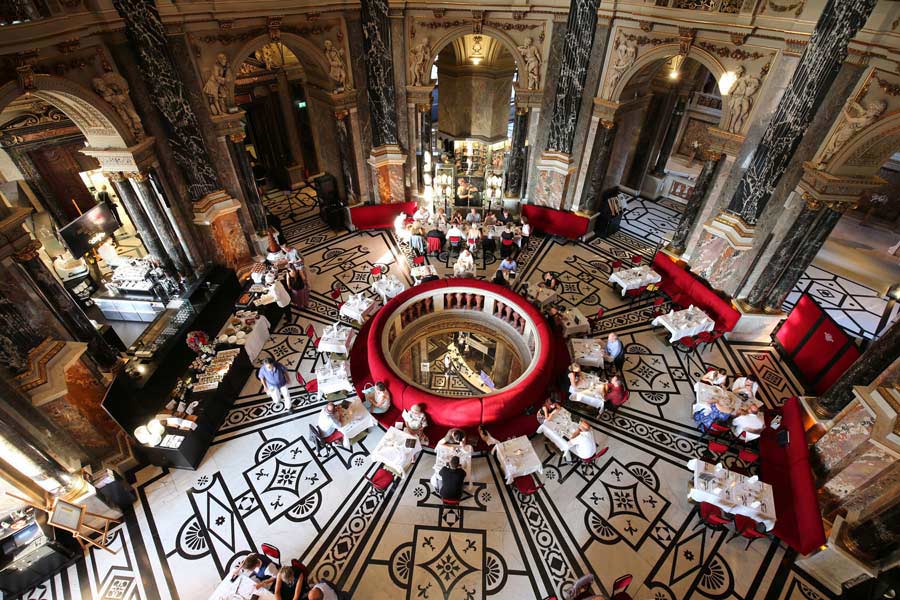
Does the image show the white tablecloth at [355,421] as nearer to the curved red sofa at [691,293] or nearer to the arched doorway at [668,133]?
the curved red sofa at [691,293]

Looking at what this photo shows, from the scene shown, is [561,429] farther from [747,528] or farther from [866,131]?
[866,131]

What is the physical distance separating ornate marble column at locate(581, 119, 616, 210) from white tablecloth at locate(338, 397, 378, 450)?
904 cm

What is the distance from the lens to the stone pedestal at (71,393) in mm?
6062

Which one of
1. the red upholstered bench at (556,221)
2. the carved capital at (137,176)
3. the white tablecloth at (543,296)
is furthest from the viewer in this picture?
the red upholstered bench at (556,221)

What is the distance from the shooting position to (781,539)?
6.60 meters

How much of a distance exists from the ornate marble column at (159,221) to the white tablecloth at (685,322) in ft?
35.5

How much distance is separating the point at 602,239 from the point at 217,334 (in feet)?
35.8

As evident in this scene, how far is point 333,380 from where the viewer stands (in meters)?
8.48

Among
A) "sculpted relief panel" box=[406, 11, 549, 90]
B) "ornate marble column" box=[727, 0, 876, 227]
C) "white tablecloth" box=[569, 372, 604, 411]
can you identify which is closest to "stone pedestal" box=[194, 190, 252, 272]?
"sculpted relief panel" box=[406, 11, 549, 90]

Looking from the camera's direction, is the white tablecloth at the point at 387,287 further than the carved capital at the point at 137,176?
Yes

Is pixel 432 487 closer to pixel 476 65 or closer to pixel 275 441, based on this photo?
pixel 275 441

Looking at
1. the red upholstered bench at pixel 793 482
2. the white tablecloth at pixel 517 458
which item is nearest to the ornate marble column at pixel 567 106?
the red upholstered bench at pixel 793 482

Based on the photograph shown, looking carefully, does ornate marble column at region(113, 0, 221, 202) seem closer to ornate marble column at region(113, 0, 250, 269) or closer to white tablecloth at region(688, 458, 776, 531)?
ornate marble column at region(113, 0, 250, 269)

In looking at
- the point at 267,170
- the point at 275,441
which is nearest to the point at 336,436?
the point at 275,441
